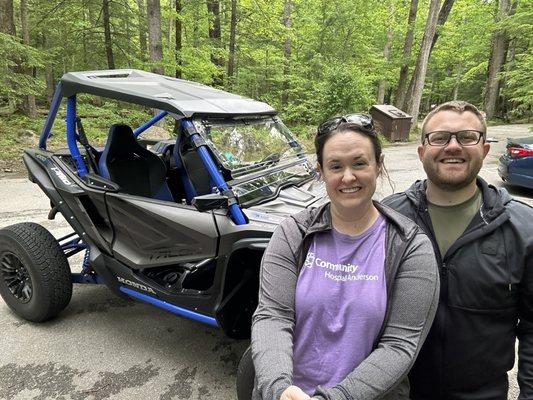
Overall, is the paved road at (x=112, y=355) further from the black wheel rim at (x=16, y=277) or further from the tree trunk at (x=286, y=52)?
the tree trunk at (x=286, y=52)

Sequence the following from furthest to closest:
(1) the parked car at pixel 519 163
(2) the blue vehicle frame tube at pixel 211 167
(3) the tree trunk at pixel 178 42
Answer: (3) the tree trunk at pixel 178 42 < (1) the parked car at pixel 519 163 < (2) the blue vehicle frame tube at pixel 211 167

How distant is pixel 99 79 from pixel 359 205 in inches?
96.0

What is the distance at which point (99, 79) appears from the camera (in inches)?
116

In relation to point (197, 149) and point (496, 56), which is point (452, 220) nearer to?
point (197, 149)

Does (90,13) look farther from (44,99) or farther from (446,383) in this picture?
(446,383)

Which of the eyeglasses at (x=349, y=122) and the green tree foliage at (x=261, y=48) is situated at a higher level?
the green tree foliage at (x=261, y=48)

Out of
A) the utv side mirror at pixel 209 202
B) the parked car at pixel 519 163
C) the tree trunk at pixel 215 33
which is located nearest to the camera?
the utv side mirror at pixel 209 202

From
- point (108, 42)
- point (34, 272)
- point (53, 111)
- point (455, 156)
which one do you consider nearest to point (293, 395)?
point (455, 156)

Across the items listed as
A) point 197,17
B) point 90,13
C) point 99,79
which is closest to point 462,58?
point 197,17

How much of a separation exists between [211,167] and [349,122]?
4.35ft

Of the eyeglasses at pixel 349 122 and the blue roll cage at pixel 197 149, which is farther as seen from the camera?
the blue roll cage at pixel 197 149

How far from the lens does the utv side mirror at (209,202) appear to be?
7.51 feet

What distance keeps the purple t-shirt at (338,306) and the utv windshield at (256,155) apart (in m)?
1.29

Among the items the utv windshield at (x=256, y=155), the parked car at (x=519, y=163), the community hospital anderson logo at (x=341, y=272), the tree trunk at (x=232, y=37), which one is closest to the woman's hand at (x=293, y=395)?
the community hospital anderson logo at (x=341, y=272)
